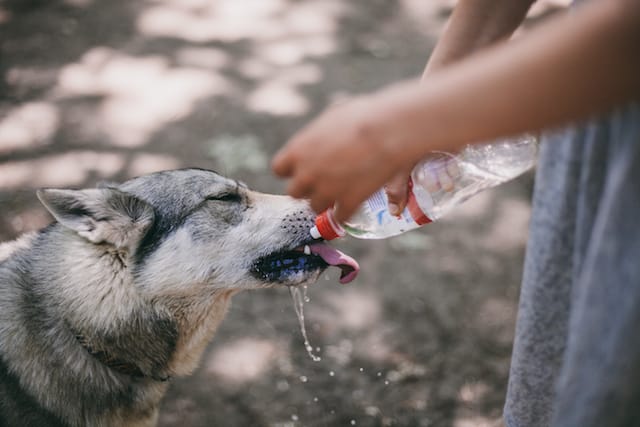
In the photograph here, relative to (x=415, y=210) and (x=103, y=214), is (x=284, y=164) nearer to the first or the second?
(x=415, y=210)

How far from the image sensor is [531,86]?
0.94 metres

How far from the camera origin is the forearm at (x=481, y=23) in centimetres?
179

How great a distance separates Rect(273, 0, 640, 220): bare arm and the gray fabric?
181mm

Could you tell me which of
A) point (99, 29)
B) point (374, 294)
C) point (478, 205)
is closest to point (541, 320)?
point (374, 294)

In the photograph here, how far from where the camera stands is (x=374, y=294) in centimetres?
379

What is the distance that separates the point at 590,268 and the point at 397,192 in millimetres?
1076

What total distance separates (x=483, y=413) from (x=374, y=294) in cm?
102

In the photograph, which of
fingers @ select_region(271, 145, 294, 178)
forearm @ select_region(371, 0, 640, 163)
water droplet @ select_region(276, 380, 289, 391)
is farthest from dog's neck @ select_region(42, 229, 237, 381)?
forearm @ select_region(371, 0, 640, 163)

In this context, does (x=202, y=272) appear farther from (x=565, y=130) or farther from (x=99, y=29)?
(x=99, y=29)

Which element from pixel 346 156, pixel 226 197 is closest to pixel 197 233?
pixel 226 197

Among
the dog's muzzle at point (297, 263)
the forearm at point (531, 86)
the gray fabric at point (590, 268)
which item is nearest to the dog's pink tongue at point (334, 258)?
the dog's muzzle at point (297, 263)

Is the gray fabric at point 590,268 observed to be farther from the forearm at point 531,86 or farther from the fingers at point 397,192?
the fingers at point 397,192

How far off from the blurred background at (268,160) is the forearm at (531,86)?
1.70 m

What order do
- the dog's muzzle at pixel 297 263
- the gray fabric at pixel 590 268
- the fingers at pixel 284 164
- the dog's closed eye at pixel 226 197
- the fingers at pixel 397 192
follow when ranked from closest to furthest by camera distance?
1. the gray fabric at pixel 590 268
2. the fingers at pixel 284 164
3. the fingers at pixel 397 192
4. the dog's muzzle at pixel 297 263
5. the dog's closed eye at pixel 226 197
